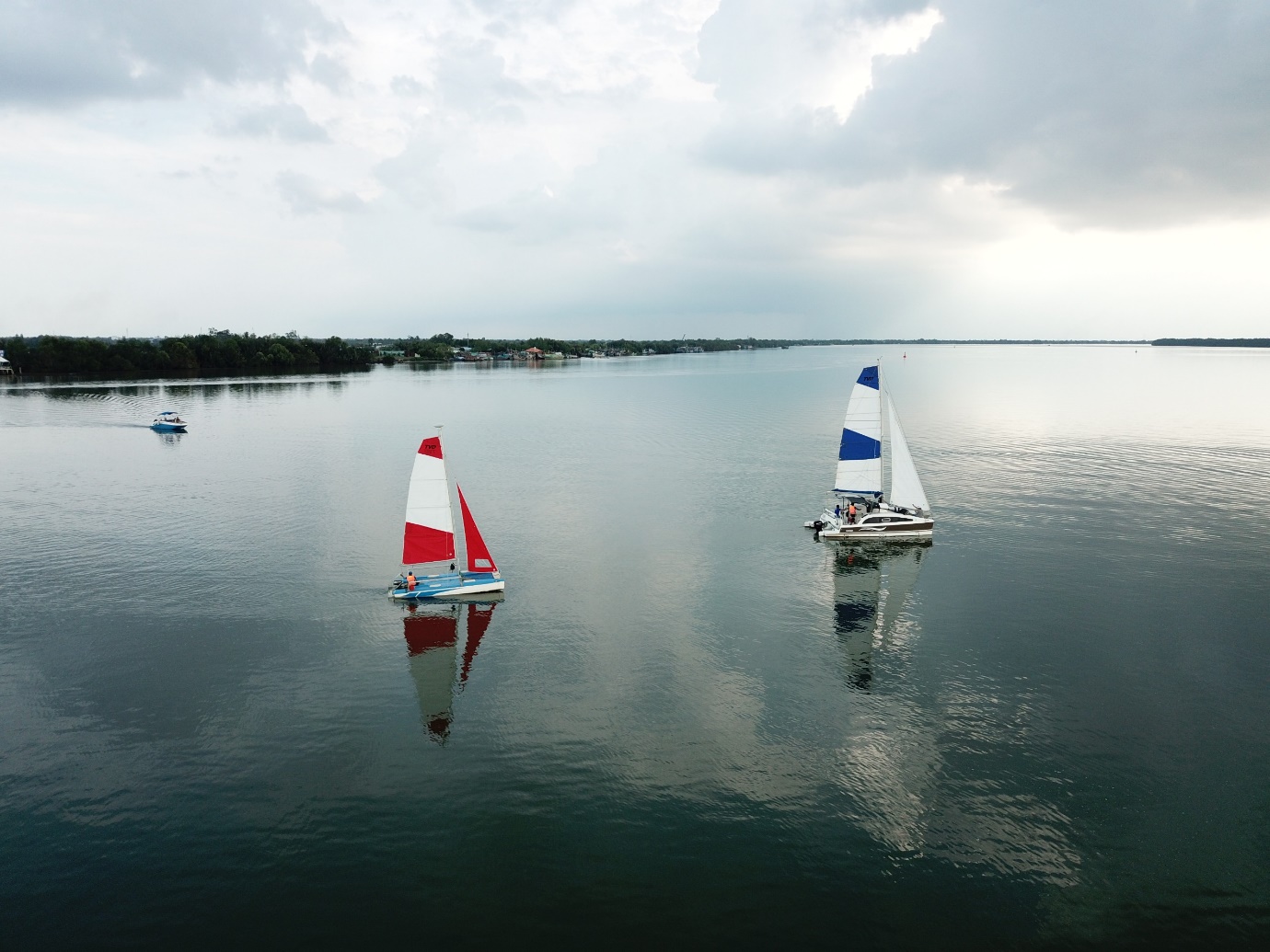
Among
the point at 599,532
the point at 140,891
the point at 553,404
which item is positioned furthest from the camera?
the point at 553,404

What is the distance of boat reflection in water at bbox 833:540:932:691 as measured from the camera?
138 ft

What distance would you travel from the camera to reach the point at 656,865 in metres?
25.6

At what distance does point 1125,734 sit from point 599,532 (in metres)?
42.0

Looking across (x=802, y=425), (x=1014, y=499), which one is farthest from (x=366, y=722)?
(x=802, y=425)

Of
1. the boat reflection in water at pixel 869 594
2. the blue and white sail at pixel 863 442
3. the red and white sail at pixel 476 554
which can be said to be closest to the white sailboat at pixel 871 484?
the blue and white sail at pixel 863 442

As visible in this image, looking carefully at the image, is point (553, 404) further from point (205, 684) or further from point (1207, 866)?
point (1207, 866)

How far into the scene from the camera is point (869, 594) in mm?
51438

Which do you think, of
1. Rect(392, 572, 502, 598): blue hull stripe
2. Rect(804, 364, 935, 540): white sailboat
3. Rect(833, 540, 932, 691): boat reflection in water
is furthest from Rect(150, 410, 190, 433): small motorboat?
Rect(833, 540, 932, 691): boat reflection in water

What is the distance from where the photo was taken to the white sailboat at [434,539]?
47.6m

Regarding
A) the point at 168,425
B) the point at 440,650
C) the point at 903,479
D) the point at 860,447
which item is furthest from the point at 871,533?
the point at 168,425

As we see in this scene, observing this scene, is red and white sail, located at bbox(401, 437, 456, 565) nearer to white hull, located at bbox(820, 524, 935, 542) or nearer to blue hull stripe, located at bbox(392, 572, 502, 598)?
blue hull stripe, located at bbox(392, 572, 502, 598)

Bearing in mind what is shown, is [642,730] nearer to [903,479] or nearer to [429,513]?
[429,513]

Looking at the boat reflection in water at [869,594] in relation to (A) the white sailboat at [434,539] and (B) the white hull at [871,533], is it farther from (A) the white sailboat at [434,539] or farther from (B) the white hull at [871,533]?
(A) the white sailboat at [434,539]

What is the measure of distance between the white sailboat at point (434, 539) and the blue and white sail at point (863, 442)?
3308cm
